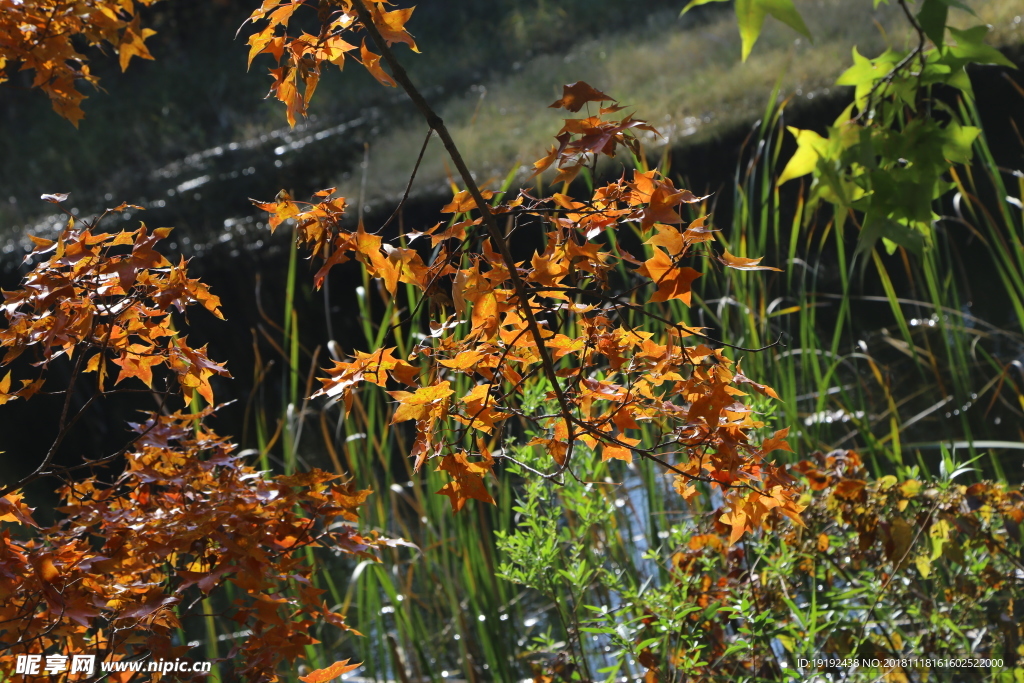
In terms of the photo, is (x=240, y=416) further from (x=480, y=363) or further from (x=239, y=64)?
(x=239, y=64)

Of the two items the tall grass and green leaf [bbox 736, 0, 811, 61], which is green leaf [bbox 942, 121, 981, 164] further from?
green leaf [bbox 736, 0, 811, 61]

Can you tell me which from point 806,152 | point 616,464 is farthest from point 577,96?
point 616,464

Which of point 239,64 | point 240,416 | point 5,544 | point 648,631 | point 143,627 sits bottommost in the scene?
point 240,416

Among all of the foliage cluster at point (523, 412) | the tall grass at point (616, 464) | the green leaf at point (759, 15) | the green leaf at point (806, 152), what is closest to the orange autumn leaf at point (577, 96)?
the foliage cluster at point (523, 412)

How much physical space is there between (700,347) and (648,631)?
67 cm

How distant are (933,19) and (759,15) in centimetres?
22

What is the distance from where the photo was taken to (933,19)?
927mm

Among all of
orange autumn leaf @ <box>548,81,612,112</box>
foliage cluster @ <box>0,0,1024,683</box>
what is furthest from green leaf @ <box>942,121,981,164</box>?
orange autumn leaf @ <box>548,81,612,112</box>

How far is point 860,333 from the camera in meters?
2.76

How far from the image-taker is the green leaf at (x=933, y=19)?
918 mm

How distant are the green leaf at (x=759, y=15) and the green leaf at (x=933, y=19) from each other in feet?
0.56

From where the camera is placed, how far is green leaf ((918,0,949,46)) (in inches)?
36.2

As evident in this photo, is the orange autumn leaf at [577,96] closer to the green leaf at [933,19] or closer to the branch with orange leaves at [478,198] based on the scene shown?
the branch with orange leaves at [478,198]

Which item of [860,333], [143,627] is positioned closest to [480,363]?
[143,627]
